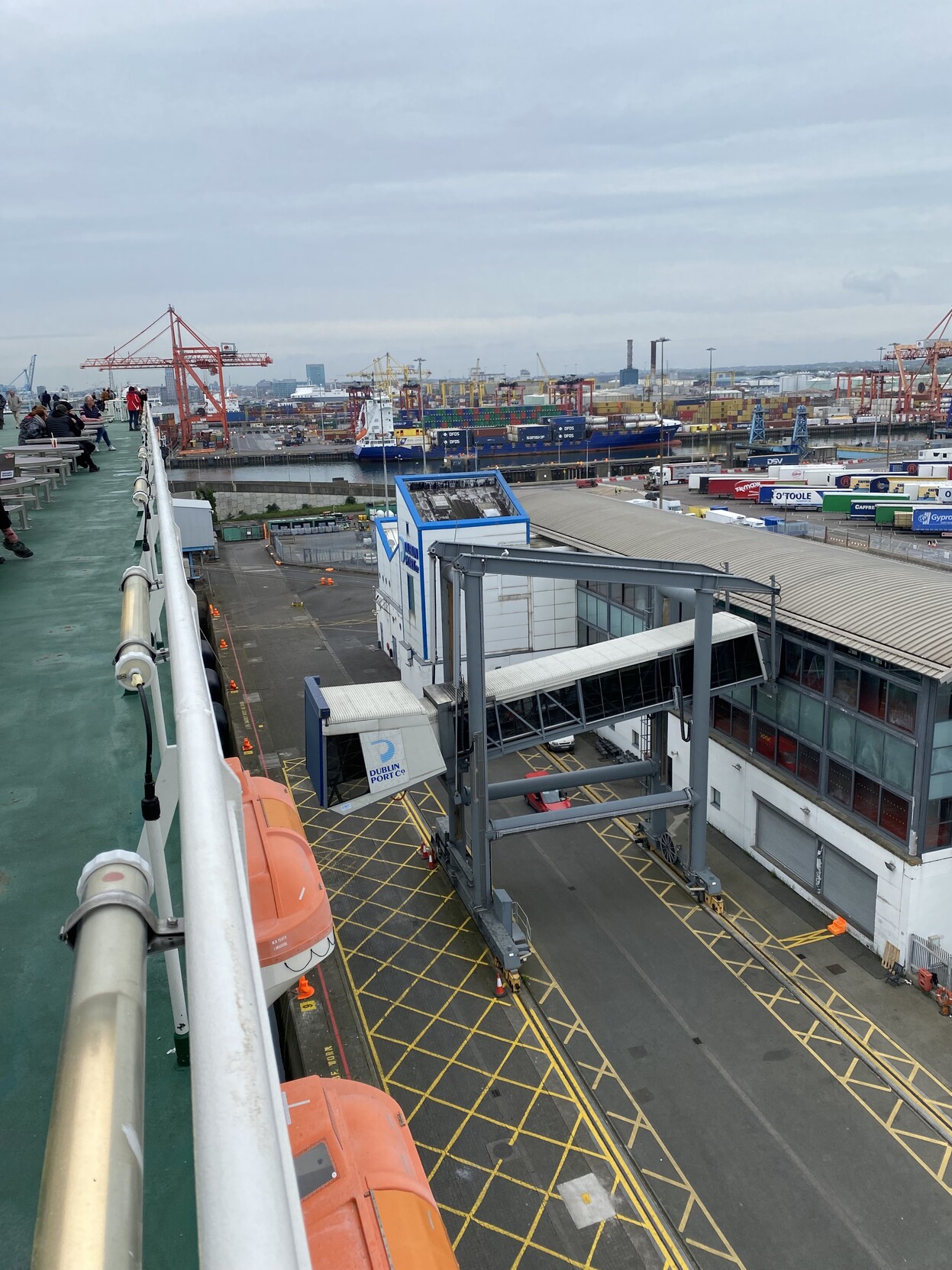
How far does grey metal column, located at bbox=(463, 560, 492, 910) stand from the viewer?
18922 mm

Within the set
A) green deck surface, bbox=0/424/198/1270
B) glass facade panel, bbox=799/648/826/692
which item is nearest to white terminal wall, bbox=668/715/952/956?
glass facade panel, bbox=799/648/826/692

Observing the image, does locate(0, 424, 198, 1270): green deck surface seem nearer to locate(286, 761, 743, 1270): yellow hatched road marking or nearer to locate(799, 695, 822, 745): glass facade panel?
locate(286, 761, 743, 1270): yellow hatched road marking

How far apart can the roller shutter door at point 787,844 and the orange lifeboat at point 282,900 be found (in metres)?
18.4

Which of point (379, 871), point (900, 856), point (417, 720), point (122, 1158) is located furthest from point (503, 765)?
point (122, 1158)

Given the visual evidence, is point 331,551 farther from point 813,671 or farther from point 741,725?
point 813,671

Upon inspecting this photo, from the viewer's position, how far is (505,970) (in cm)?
1850

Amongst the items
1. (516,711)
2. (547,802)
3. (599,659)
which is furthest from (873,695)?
(547,802)

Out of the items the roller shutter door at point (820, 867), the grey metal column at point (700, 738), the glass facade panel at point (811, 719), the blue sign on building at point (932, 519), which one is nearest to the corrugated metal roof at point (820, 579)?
the glass facade panel at point (811, 719)

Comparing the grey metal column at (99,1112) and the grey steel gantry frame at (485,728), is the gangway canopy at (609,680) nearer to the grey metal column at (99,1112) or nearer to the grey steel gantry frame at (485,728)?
the grey steel gantry frame at (485,728)

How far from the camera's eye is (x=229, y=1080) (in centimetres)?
141

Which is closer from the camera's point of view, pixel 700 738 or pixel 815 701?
pixel 815 701

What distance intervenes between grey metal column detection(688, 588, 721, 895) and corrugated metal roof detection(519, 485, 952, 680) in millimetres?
2141

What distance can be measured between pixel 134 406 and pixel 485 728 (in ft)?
96.2

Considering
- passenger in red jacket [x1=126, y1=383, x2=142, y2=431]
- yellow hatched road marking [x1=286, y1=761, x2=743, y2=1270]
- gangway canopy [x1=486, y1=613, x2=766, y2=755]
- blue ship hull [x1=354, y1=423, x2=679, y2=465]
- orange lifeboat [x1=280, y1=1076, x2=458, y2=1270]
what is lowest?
yellow hatched road marking [x1=286, y1=761, x2=743, y2=1270]
